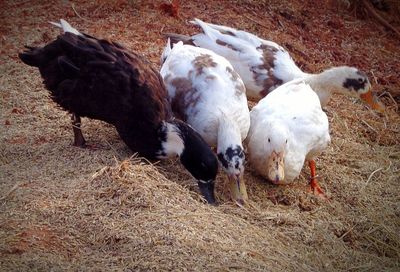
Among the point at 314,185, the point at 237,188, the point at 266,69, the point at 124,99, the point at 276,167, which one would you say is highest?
the point at 124,99

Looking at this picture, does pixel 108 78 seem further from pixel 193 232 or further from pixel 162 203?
pixel 193 232

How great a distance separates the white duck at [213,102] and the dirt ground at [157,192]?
29cm

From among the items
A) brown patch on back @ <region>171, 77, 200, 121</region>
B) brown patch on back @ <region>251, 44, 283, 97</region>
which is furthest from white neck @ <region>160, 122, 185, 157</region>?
brown patch on back @ <region>251, 44, 283, 97</region>

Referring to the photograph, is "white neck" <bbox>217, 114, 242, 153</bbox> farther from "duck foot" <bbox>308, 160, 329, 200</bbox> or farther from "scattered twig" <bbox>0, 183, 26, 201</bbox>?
"scattered twig" <bbox>0, 183, 26, 201</bbox>

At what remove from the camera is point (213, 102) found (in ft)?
16.0

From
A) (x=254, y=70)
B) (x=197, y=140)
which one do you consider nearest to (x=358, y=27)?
(x=254, y=70)

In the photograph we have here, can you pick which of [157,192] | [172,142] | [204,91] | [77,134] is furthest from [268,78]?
[157,192]

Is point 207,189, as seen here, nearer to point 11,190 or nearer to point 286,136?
point 286,136

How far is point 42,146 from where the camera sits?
4.73 meters

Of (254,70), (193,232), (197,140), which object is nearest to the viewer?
(193,232)

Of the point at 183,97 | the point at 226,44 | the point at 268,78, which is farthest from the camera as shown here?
the point at 226,44

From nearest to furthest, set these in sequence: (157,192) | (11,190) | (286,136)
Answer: (11,190)
(157,192)
(286,136)

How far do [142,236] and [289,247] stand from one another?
98 centimetres

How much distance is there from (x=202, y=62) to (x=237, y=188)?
133 cm
